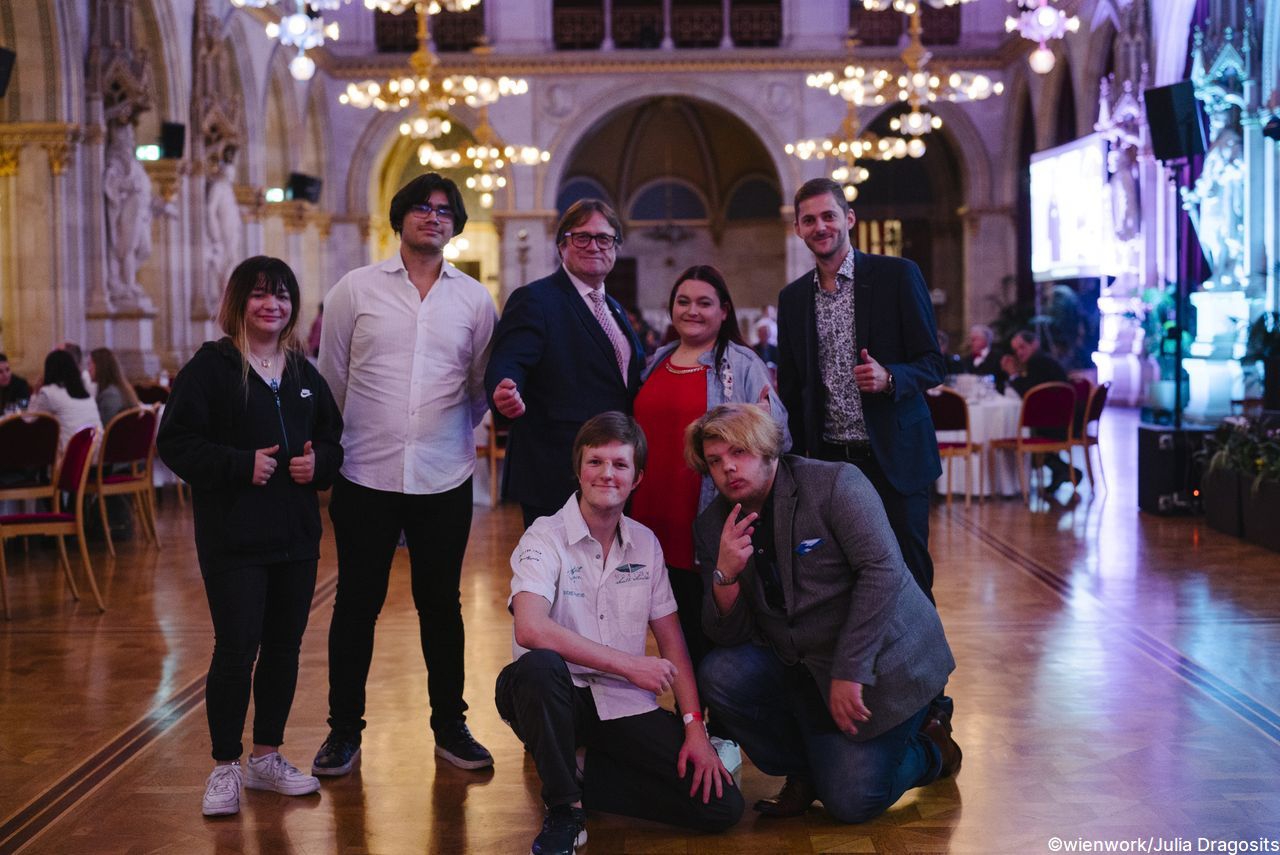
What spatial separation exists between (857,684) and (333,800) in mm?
1402

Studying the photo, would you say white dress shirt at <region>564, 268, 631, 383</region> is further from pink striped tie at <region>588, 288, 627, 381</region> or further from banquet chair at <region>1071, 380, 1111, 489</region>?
banquet chair at <region>1071, 380, 1111, 489</region>

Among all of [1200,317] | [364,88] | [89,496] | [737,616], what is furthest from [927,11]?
[737,616]

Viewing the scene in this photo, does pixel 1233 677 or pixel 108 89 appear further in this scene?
pixel 108 89

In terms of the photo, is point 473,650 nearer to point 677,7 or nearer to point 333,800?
point 333,800

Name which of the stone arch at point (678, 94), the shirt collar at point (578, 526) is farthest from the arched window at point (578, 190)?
the shirt collar at point (578, 526)

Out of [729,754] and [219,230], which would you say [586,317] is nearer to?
[729,754]

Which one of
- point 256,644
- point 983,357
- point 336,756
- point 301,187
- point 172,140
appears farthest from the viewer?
point 301,187

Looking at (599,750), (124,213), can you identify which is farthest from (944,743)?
(124,213)

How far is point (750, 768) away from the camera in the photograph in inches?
149

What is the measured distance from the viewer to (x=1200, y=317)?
45.3 feet

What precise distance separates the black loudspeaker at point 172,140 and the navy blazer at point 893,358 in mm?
11371

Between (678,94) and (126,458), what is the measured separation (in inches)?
582

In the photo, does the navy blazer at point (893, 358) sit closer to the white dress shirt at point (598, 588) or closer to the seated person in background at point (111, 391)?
the white dress shirt at point (598, 588)

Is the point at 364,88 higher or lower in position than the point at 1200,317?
higher
